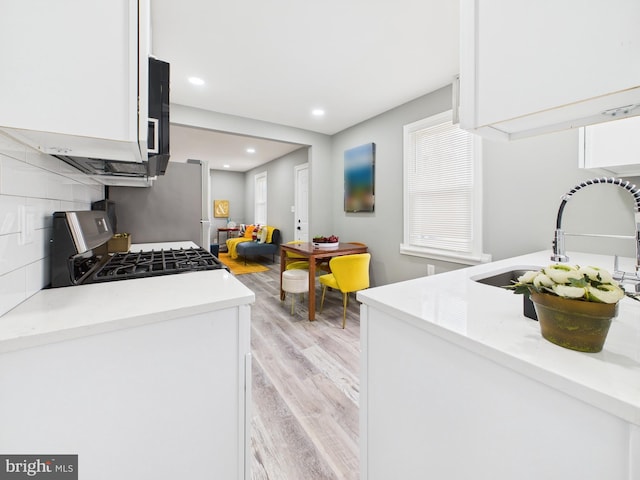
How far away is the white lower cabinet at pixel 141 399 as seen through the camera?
74cm

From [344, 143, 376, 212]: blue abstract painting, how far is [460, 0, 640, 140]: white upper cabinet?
9.65 ft

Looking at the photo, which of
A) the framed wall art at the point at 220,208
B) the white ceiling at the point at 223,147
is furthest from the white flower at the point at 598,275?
the framed wall art at the point at 220,208

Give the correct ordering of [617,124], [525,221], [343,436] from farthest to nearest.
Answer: [525,221]
[343,436]
[617,124]

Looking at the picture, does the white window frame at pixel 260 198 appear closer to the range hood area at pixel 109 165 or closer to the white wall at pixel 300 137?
the white wall at pixel 300 137

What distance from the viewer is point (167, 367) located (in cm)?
91

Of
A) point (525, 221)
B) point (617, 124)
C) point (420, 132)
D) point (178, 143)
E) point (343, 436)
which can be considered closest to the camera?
point (617, 124)

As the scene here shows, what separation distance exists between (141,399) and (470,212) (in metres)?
2.86

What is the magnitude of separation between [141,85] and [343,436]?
1.80 meters

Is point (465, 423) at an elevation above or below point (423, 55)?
below

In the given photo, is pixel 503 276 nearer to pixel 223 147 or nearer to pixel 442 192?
pixel 442 192

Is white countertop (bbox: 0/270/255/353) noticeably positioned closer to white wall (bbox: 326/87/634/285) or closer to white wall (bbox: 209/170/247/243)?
white wall (bbox: 326/87/634/285)

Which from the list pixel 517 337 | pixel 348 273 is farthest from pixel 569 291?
pixel 348 273

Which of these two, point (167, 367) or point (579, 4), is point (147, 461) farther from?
point (579, 4)

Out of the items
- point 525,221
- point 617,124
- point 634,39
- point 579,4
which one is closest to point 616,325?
point 634,39
